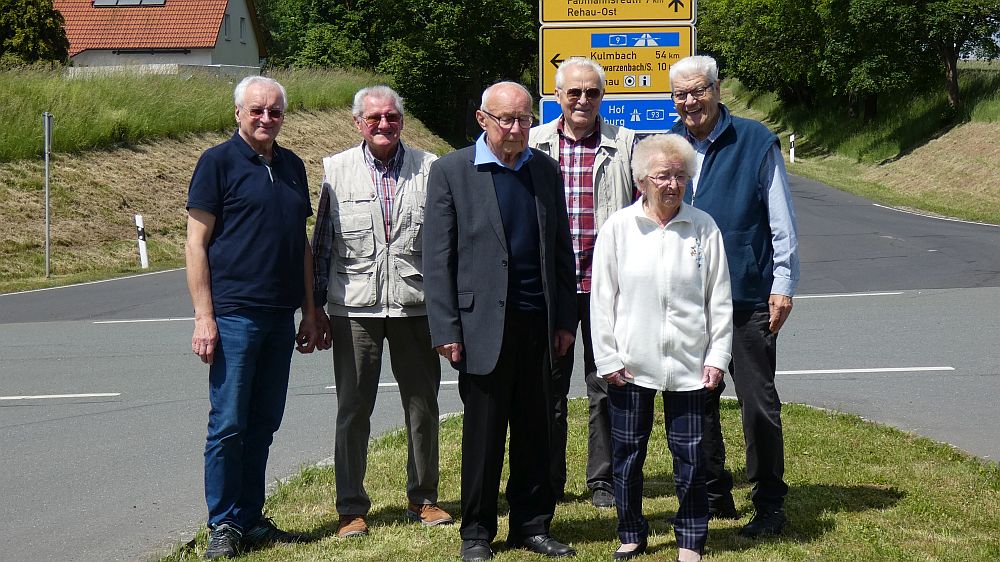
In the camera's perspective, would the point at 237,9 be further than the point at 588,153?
Yes

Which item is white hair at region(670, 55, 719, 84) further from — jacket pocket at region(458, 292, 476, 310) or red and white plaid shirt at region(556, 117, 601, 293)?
jacket pocket at region(458, 292, 476, 310)

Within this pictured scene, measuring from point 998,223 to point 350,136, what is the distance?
19839 millimetres

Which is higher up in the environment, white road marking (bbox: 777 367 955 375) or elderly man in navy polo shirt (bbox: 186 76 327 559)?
elderly man in navy polo shirt (bbox: 186 76 327 559)

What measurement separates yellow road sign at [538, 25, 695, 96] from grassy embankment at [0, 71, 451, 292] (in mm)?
12230

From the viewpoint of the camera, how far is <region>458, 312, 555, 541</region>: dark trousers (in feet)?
16.9

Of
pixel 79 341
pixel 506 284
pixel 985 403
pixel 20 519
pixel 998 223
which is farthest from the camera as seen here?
pixel 998 223

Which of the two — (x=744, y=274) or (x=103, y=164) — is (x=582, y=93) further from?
(x=103, y=164)

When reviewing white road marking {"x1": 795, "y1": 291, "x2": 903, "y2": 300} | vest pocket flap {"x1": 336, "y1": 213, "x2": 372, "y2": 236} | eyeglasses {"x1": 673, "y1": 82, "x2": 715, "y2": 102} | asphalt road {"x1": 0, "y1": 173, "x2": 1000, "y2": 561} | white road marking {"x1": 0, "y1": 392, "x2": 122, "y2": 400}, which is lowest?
white road marking {"x1": 0, "y1": 392, "x2": 122, "y2": 400}

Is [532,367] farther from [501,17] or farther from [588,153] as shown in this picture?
[501,17]

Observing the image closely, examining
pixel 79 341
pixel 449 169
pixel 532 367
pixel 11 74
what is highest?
pixel 11 74

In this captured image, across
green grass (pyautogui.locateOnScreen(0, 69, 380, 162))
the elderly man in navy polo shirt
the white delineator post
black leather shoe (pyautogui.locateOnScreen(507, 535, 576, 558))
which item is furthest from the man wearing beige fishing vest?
green grass (pyautogui.locateOnScreen(0, 69, 380, 162))

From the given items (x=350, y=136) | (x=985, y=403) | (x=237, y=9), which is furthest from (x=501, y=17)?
(x=985, y=403)

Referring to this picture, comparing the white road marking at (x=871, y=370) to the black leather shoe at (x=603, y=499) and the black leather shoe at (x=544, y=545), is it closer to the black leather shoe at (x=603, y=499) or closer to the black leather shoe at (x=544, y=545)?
the black leather shoe at (x=603, y=499)

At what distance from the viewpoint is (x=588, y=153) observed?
19.5 feet
